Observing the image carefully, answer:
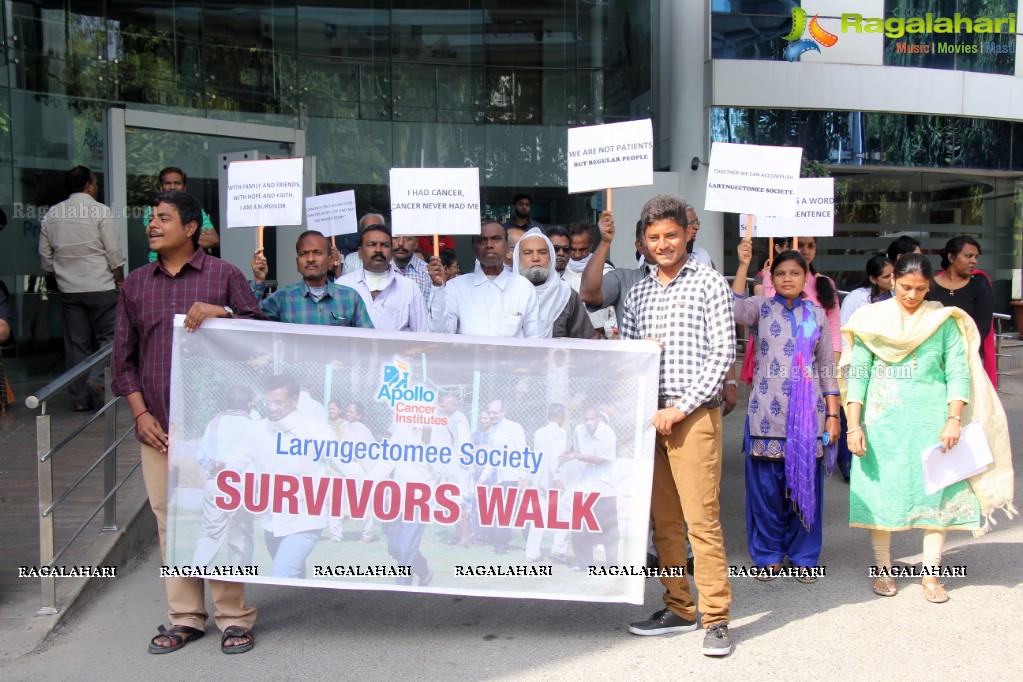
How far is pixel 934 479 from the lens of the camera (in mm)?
5238

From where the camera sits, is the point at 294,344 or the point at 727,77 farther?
the point at 727,77

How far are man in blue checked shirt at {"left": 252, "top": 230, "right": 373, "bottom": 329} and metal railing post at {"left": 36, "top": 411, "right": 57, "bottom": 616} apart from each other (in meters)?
1.18

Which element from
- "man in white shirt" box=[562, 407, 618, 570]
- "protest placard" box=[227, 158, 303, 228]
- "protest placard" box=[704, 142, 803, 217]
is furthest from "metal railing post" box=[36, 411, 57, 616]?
"protest placard" box=[704, 142, 803, 217]

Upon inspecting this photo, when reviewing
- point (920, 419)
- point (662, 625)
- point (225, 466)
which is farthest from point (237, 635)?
point (920, 419)

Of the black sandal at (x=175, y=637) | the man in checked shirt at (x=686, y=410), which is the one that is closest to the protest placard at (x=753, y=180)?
the man in checked shirt at (x=686, y=410)

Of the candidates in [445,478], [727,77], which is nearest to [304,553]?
[445,478]

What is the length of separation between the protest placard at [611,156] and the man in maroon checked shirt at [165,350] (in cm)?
214

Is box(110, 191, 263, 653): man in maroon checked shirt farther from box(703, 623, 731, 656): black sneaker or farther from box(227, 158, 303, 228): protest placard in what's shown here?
box(703, 623, 731, 656): black sneaker

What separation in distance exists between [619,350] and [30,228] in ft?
28.3

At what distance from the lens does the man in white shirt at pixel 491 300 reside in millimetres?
5375

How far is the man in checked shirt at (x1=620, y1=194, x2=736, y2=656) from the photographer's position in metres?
4.48

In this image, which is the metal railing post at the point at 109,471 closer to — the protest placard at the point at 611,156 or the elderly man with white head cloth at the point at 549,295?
the elderly man with white head cloth at the point at 549,295

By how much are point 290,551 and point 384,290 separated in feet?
6.34

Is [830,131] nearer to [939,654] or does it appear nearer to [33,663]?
[939,654]
